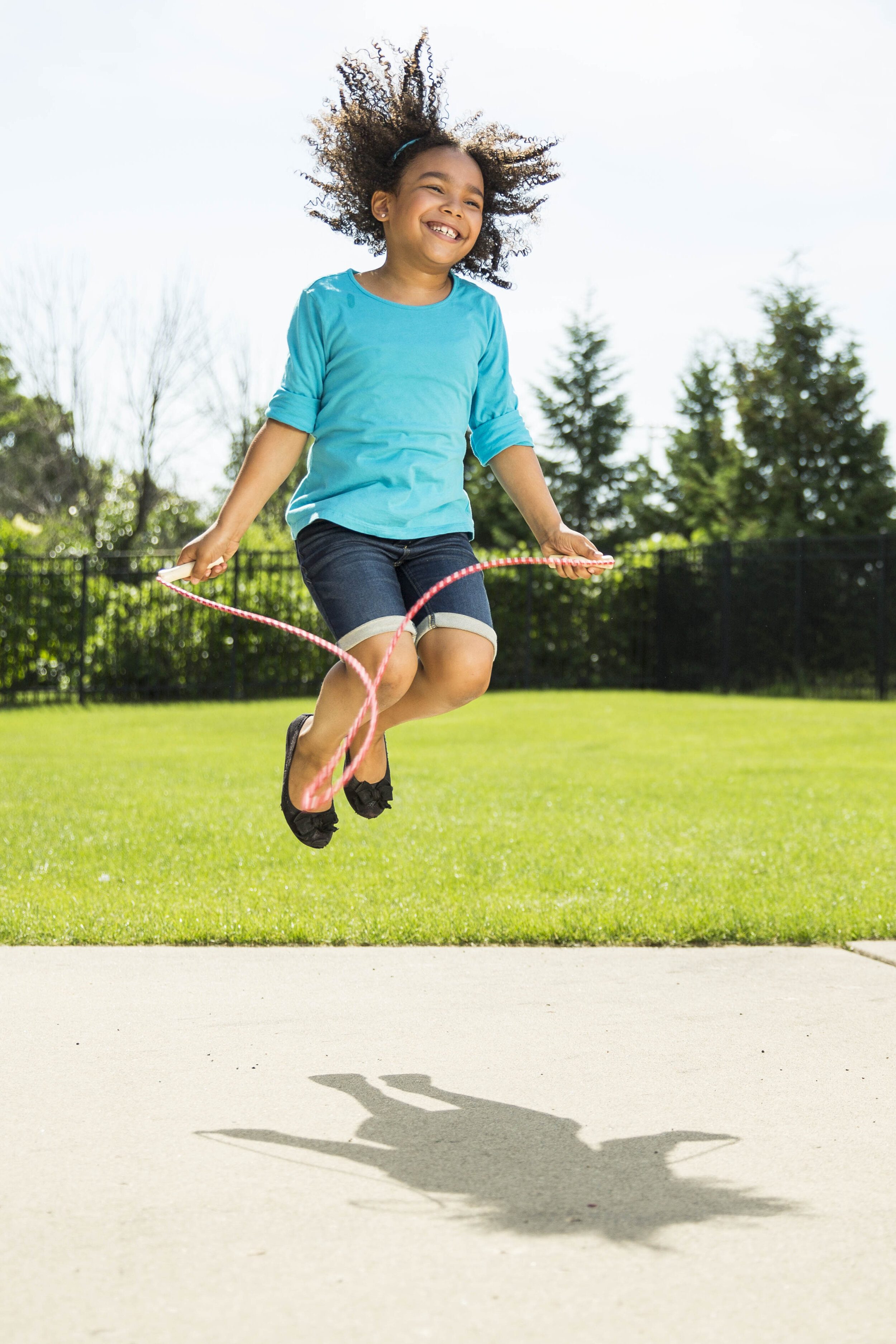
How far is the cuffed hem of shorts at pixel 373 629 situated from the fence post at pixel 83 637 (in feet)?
52.5

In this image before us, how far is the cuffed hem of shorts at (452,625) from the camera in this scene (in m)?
3.48

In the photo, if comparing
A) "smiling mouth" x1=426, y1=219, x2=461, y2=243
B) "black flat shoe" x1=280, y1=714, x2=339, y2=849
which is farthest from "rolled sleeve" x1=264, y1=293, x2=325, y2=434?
"black flat shoe" x1=280, y1=714, x2=339, y2=849

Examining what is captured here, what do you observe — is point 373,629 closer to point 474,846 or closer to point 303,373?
point 303,373

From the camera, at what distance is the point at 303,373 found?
350 centimetres

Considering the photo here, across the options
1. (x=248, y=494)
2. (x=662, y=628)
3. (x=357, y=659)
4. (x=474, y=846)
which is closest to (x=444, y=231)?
(x=248, y=494)

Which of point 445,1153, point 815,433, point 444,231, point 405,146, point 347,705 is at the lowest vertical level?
point 445,1153

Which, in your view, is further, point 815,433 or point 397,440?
point 815,433

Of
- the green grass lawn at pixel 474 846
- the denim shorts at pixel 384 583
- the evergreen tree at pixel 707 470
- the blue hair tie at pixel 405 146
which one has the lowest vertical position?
the green grass lawn at pixel 474 846

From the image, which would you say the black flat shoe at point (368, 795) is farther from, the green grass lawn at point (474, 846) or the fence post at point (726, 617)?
the fence post at point (726, 617)

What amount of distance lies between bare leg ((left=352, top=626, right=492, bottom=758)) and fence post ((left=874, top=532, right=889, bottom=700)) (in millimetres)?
16035

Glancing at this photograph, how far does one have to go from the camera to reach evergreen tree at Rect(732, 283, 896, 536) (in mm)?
30719

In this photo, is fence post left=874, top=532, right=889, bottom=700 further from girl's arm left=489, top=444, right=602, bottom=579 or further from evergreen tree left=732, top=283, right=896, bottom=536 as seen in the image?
girl's arm left=489, top=444, right=602, bottom=579

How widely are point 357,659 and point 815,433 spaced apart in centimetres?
2933

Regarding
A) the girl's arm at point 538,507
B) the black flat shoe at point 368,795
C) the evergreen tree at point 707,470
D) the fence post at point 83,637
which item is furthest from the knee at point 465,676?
the evergreen tree at point 707,470
